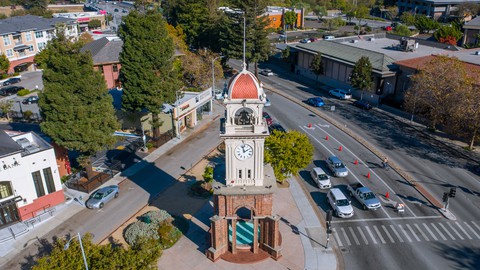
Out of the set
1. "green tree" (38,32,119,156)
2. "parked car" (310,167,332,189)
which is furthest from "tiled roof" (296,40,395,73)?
"green tree" (38,32,119,156)

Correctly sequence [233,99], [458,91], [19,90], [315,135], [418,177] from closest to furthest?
[233,99] → [418,177] → [458,91] → [315,135] → [19,90]

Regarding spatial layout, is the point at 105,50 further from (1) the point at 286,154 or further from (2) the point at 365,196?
(2) the point at 365,196

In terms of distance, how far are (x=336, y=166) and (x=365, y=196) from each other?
7.23m

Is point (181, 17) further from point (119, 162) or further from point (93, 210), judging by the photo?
point (93, 210)

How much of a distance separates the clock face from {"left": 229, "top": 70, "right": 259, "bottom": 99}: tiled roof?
12.7 feet

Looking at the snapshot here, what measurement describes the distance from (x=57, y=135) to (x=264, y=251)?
79.6 feet

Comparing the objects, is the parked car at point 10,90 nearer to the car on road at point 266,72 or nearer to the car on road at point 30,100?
the car on road at point 30,100

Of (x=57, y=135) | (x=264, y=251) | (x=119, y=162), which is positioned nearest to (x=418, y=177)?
(x=264, y=251)

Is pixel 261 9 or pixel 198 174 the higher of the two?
pixel 261 9

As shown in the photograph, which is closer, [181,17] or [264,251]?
[264,251]

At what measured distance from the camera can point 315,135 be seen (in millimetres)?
57531

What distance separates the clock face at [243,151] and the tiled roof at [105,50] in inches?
1949

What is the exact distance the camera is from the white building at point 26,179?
36094 millimetres

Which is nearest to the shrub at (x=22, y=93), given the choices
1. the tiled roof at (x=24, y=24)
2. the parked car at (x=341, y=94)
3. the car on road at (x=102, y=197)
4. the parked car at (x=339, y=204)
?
the tiled roof at (x=24, y=24)
